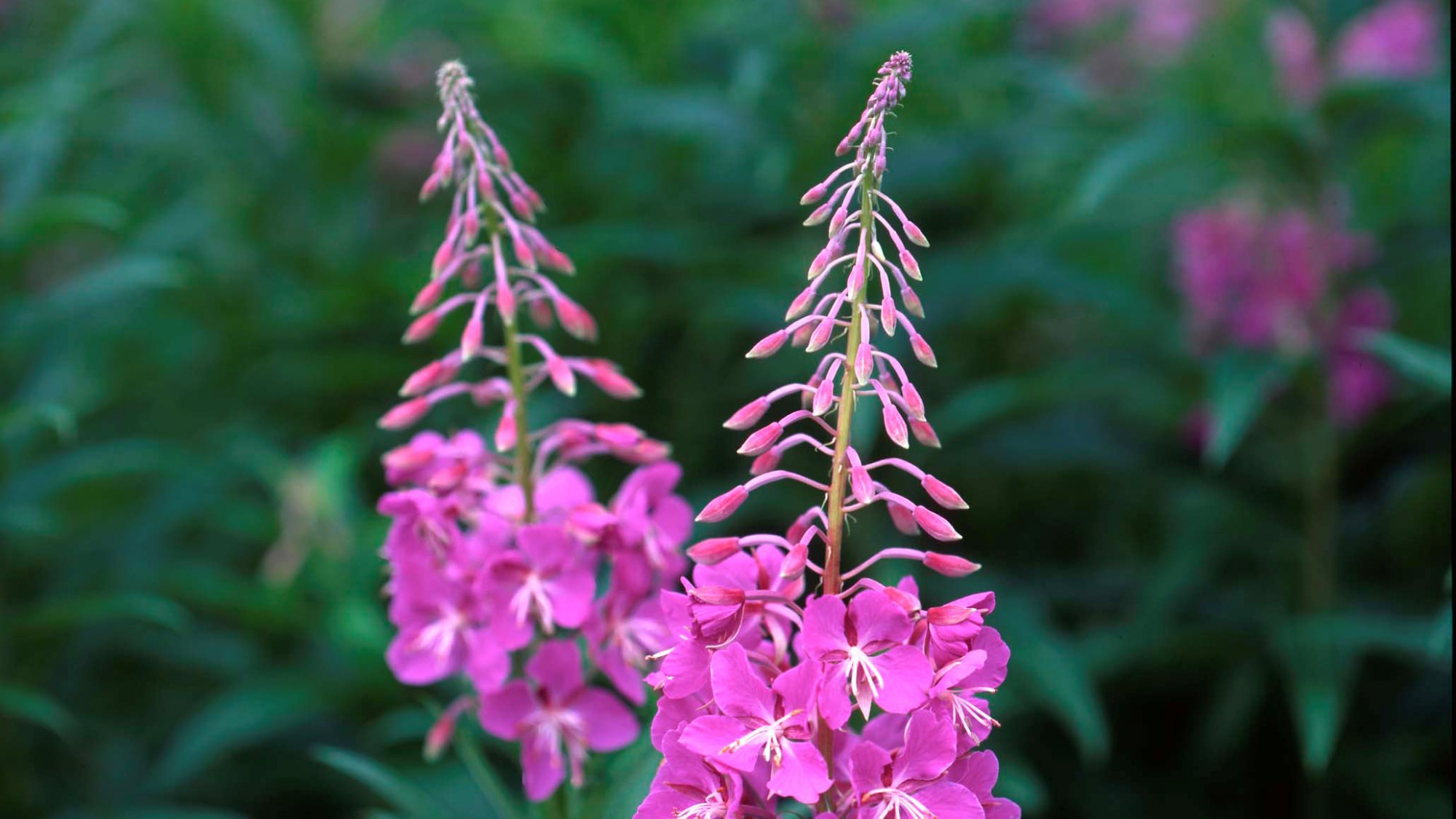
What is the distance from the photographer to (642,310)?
3217 millimetres

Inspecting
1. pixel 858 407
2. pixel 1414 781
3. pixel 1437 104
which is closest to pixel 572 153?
pixel 858 407

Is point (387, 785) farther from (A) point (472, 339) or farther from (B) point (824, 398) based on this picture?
(B) point (824, 398)

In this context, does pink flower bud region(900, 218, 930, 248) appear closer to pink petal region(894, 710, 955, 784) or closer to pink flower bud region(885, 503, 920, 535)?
pink flower bud region(885, 503, 920, 535)

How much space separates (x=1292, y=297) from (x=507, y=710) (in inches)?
82.1

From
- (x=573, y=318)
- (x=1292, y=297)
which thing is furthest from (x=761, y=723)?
(x=1292, y=297)

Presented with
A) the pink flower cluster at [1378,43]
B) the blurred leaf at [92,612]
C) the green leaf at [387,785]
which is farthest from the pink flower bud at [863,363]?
the pink flower cluster at [1378,43]

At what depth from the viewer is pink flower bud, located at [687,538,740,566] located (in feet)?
3.79

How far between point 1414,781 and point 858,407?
1.55 m

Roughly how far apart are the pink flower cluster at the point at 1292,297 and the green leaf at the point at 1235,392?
0.07 m

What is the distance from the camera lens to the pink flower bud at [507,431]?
1368 mm

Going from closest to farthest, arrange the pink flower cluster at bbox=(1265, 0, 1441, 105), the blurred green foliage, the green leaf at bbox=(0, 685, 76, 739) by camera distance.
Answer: the green leaf at bbox=(0, 685, 76, 739) → the blurred green foliage → the pink flower cluster at bbox=(1265, 0, 1441, 105)

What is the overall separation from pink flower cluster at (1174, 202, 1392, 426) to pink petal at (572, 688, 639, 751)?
1.84 metres

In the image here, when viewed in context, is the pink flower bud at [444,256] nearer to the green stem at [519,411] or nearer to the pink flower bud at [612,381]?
the green stem at [519,411]

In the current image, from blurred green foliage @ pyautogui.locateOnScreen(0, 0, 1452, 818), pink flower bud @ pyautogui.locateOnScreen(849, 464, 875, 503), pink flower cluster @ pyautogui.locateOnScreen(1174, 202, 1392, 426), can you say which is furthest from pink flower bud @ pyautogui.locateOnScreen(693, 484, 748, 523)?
pink flower cluster @ pyautogui.locateOnScreen(1174, 202, 1392, 426)
